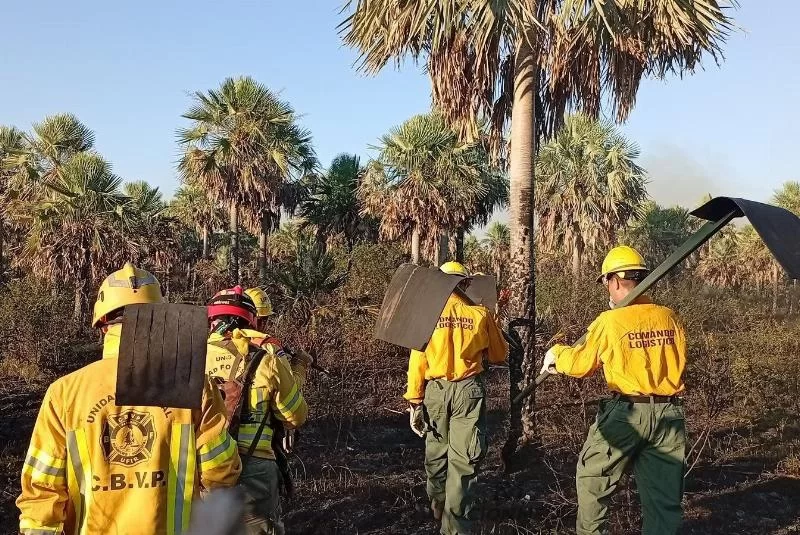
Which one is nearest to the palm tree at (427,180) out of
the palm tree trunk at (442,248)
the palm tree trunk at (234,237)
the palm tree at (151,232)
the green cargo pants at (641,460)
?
the palm tree trunk at (442,248)

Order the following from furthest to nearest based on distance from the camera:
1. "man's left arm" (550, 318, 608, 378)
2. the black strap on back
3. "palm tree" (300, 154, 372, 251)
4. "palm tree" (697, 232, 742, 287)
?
"palm tree" (697, 232, 742, 287), "palm tree" (300, 154, 372, 251), "man's left arm" (550, 318, 608, 378), the black strap on back

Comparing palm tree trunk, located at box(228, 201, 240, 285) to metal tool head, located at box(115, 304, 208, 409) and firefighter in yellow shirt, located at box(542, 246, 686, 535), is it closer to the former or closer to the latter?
firefighter in yellow shirt, located at box(542, 246, 686, 535)

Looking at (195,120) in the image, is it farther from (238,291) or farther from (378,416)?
(238,291)

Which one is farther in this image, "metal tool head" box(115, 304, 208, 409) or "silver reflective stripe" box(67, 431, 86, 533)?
"silver reflective stripe" box(67, 431, 86, 533)

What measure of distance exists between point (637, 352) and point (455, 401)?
5.32 feet

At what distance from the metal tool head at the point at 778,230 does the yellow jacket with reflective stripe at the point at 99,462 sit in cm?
258

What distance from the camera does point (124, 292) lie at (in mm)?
2104

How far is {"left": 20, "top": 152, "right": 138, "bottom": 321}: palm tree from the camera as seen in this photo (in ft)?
50.5

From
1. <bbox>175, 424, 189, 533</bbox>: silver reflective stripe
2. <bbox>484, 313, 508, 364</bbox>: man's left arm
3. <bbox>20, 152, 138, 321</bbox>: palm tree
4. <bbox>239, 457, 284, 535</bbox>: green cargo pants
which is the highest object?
<bbox>20, 152, 138, 321</bbox>: palm tree

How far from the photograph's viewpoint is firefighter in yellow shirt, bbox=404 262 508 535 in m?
4.93

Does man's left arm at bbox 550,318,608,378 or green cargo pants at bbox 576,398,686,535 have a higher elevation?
man's left arm at bbox 550,318,608,378

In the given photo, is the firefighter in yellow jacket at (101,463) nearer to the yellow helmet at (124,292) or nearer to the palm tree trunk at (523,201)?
the yellow helmet at (124,292)

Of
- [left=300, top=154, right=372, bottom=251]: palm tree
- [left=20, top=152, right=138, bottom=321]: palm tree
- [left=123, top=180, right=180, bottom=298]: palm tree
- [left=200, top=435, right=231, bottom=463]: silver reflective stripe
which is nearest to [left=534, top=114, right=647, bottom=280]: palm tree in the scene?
[left=300, top=154, right=372, bottom=251]: palm tree

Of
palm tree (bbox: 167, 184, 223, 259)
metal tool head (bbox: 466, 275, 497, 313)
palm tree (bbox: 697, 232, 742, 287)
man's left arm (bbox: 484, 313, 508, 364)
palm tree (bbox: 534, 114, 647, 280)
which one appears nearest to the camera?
man's left arm (bbox: 484, 313, 508, 364)
